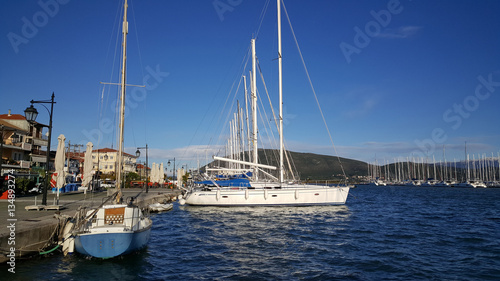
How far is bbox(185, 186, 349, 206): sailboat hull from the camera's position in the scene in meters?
34.1

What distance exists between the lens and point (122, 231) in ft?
41.5

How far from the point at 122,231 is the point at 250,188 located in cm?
2308

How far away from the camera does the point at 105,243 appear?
491 inches

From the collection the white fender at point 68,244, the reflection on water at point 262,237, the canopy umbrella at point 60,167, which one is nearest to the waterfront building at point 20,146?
the canopy umbrella at point 60,167

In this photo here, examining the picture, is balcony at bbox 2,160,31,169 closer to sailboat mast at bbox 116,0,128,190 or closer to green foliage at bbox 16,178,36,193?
green foliage at bbox 16,178,36,193

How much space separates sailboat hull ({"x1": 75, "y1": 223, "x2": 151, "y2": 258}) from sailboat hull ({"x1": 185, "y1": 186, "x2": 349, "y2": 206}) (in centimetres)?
2207

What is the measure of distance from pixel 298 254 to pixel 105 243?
333 inches

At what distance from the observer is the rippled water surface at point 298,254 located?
39.2 ft

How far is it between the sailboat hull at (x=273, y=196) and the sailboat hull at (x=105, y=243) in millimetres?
22071

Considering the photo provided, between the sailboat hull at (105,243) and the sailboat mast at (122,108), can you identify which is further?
the sailboat mast at (122,108)

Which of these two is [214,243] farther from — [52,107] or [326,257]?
[52,107]

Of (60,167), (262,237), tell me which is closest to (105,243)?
(262,237)

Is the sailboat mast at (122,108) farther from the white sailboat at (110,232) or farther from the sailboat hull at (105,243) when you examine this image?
the sailboat hull at (105,243)

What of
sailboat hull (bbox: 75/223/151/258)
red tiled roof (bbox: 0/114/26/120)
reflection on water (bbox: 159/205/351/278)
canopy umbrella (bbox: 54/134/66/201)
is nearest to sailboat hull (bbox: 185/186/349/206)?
reflection on water (bbox: 159/205/351/278)
